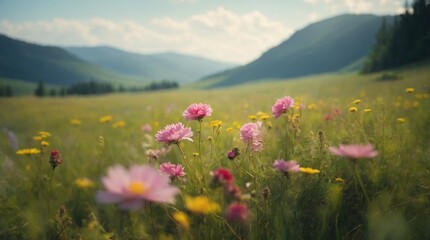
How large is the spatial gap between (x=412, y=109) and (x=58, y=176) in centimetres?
539

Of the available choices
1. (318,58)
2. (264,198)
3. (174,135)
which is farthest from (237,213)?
(318,58)

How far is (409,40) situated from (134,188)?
53.3 m

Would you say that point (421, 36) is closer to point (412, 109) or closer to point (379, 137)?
point (412, 109)

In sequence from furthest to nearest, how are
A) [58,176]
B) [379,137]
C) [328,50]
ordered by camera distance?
[328,50]
[58,176]
[379,137]

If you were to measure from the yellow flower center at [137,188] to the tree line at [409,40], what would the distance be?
162 feet

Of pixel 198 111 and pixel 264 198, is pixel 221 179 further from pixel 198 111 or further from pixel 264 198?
pixel 198 111

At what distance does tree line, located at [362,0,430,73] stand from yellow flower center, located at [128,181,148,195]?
4937 centimetres

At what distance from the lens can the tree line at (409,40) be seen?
4259 cm

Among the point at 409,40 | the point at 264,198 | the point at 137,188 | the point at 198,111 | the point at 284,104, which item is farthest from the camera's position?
the point at 409,40

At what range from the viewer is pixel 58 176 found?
3.59 m

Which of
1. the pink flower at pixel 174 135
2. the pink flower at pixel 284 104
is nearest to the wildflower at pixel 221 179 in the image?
the pink flower at pixel 174 135

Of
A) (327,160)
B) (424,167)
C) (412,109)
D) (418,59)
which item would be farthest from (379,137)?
(418,59)

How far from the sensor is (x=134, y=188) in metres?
0.90

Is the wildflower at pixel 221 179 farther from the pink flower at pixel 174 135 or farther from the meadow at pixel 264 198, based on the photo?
the pink flower at pixel 174 135
